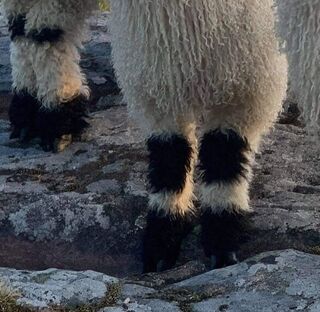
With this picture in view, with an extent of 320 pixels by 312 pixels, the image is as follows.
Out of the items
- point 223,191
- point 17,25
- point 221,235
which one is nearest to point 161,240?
point 221,235

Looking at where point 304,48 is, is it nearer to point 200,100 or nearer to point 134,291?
point 200,100

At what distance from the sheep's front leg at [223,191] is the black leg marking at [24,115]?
1.99 m

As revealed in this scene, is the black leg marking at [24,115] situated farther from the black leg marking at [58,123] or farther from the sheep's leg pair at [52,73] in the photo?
the black leg marking at [58,123]

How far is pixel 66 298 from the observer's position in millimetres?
3828

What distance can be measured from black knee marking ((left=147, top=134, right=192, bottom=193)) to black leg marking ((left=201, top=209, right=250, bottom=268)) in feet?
0.79

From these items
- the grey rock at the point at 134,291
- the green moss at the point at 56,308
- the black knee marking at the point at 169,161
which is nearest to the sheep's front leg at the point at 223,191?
the black knee marking at the point at 169,161

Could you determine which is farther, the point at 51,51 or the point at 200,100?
the point at 51,51

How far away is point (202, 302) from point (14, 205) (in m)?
1.87

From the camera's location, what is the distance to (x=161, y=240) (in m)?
4.99

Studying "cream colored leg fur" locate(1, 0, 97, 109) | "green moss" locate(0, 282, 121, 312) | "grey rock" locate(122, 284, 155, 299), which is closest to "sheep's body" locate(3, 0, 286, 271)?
"grey rock" locate(122, 284, 155, 299)

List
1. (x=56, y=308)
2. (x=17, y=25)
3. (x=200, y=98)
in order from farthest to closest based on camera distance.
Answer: (x=17, y=25)
(x=200, y=98)
(x=56, y=308)

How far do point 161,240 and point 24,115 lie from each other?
196 cm

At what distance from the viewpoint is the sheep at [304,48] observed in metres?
3.74

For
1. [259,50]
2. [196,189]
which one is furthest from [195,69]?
[196,189]
